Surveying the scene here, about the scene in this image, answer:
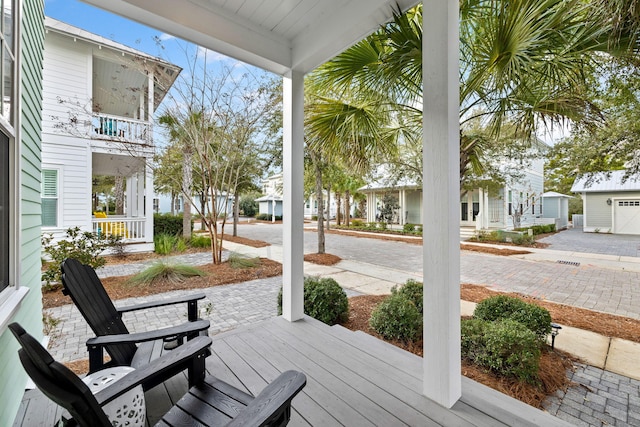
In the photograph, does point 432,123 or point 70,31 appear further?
point 70,31

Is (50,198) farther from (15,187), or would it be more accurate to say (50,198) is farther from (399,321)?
(399,321)

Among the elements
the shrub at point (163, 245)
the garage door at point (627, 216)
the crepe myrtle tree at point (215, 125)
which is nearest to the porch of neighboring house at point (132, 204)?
the shrub at point (163, 245)

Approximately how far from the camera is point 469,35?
8.66ft

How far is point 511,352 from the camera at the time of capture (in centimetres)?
221

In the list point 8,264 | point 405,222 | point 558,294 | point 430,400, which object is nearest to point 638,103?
point 558,294

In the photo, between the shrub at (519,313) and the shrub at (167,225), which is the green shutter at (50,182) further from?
the shrub at (519,313)

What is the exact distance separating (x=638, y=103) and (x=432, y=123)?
2.13m

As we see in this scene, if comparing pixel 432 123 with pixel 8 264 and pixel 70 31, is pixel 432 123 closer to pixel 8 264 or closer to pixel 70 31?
pixel 8 264

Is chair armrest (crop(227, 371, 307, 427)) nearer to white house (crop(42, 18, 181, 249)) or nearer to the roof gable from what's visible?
the roof gable

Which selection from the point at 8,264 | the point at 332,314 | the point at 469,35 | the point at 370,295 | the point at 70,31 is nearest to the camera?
the point at 8,264

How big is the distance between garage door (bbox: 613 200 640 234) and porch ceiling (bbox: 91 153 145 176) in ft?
27.0

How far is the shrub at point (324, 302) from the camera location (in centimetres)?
314

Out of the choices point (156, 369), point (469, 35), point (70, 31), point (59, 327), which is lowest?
point (59, 327)

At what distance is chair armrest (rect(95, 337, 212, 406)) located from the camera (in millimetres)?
956
